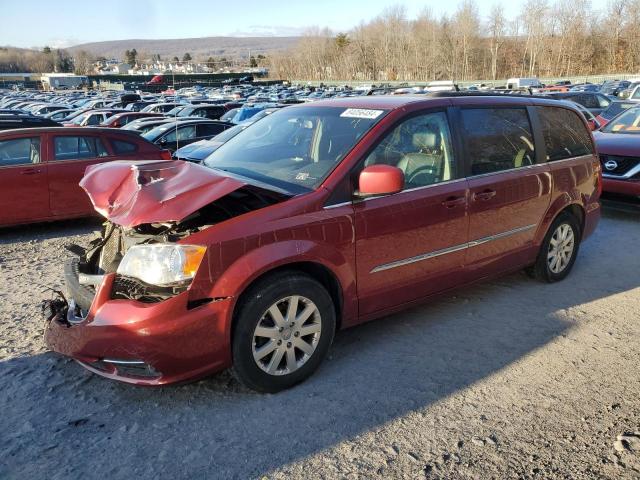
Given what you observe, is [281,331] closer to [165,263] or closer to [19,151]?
[165,263]

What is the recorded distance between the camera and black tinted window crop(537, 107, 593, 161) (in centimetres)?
497

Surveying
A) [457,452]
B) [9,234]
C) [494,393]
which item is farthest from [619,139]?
[9,234]

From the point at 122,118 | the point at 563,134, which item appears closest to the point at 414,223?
the point at 563,134

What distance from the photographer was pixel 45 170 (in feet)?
24.3

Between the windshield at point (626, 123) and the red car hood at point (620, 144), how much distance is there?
35 centimetres

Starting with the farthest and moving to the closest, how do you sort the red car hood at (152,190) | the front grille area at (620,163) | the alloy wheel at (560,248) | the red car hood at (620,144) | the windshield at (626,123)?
the windshield at (626,123)
the red car hood at (620,144)
the front grille area at (620,163)
the alloy wheel at (560,248)
the red car hood at (152,190)

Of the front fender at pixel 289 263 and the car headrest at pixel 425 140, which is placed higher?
the car headrest at pixel 425 140

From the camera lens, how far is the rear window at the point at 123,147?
8.15 meters

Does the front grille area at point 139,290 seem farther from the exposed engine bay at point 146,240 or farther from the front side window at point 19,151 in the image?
the front side window at point 19,151

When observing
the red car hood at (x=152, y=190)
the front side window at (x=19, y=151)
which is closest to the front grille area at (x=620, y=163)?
the red car hood at (x=152, y=190)

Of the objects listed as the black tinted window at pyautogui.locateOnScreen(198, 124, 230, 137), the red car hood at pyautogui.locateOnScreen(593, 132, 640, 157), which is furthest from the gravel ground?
the black tinted window at pyautogui.locateOnScreen(198, 124, 230, 137)

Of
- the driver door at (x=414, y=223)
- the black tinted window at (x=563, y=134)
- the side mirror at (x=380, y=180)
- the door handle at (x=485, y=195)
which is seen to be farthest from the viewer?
the black tinted window at (x=563, y=134)

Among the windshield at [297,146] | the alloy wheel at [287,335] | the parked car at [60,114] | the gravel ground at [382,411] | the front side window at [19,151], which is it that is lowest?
the gravel ground at [382,411]

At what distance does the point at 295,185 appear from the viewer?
3545mm
